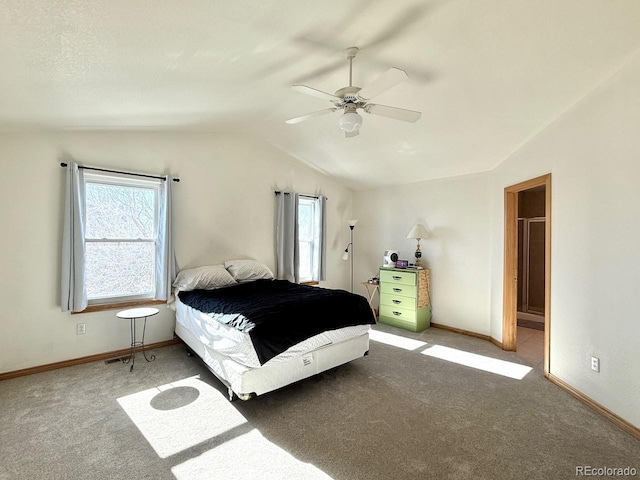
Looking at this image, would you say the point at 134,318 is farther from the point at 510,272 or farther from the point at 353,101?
the point at 510,272

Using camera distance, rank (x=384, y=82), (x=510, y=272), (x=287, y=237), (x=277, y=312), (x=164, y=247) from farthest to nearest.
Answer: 1. (x=287, y=237)
2. (x=510, y=272)
3. (x=164, y=247)
4. (x=277, y=312)
5. (x=384, y=82)

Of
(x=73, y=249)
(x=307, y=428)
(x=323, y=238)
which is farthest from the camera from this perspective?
(x=323, y=238)

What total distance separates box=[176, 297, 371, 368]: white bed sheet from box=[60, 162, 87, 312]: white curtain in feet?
3.41

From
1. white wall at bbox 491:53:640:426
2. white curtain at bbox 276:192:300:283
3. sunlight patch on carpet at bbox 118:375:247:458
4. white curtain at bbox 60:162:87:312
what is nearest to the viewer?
sunlight patch on carpet at bbox 118:375:247:458

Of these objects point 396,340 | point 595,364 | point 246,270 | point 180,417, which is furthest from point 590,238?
point 246,270

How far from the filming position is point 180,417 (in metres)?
2.25

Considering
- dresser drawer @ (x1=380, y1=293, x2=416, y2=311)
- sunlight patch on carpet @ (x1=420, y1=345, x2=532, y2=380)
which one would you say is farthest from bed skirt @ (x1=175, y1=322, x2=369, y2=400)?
dresser drawer @ (x1=380, y1=293, x2=416, y2=311)

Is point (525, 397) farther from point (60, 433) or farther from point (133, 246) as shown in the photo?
point (133, 246)

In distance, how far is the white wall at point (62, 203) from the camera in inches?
114

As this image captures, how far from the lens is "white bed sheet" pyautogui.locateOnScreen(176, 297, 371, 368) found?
7.48 ft

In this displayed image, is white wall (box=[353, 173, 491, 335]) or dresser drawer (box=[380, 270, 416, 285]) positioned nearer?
white wall (box=[353, 173, 491, 335])

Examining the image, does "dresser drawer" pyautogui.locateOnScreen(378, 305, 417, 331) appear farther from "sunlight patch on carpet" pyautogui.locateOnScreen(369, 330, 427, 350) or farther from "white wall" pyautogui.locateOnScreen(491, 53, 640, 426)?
"white wall" pyautogui.locateOnScreen(491, 53, 640, 426)

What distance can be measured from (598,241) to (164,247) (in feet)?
14.0

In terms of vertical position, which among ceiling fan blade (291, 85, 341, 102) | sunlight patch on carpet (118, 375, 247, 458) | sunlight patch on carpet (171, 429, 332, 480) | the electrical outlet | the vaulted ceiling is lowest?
sunlight patch on carpet (171, 429, 332, 480)
